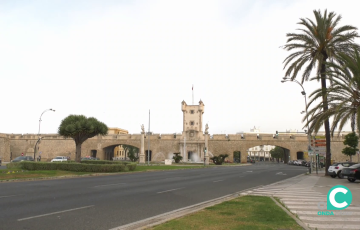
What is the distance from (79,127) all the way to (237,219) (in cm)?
2817

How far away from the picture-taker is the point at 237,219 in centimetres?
790

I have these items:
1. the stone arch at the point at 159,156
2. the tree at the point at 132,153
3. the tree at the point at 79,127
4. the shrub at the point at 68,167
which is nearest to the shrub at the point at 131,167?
the shrub at the point at 68,167

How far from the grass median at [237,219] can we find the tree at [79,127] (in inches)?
1039

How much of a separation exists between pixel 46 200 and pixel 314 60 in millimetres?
25078

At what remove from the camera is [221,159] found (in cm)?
5753

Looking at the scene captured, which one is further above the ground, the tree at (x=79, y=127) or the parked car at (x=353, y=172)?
the tree at (x=79, y=127)

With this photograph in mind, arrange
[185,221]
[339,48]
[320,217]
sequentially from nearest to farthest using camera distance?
[185,221]
[320,217]
[339,48]

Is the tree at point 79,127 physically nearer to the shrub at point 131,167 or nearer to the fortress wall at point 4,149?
the shrub at point 131,167

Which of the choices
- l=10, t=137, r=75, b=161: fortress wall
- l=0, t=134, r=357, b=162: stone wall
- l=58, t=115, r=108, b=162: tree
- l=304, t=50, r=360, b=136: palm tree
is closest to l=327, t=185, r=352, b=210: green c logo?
l=304, t=50, r=360, b=136: palm tree

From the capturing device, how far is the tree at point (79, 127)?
33.3 meters

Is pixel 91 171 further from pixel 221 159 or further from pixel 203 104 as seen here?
pixel 203 104

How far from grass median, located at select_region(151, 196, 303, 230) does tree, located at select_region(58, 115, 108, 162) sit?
86.6 ft

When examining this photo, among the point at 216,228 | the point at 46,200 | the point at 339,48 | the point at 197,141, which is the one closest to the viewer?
the point at 216,228

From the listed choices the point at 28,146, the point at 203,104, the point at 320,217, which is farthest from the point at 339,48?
the point at 28,146
